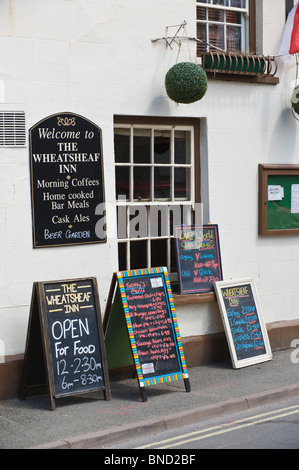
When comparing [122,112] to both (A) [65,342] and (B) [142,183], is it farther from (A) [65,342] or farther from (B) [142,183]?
(A) [65,342]

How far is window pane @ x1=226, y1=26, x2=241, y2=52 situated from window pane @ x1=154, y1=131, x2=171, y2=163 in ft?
5.41

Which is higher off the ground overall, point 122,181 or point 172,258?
point 122,181

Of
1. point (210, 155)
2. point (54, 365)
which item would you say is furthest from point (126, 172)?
point (54, 365)

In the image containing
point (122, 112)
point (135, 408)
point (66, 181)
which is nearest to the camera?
point (135, 408)

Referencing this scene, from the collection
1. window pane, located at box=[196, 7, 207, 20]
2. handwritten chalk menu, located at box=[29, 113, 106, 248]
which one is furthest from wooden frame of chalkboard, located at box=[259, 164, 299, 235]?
handwritten chalk menu, located at box=[29, 113, 106, 248]

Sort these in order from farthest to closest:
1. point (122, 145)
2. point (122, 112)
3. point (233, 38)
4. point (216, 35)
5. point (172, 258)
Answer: point (233, 38), point (216, 35), point (172, 258), point (122, 145), point (122, 112)

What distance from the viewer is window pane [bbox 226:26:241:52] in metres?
10.0

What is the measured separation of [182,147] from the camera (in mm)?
9633

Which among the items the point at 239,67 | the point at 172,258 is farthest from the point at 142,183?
the point at 239,67

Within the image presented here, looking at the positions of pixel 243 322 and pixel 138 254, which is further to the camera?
pixel 243 322

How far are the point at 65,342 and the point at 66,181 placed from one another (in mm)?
1908

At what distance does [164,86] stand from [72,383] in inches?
152

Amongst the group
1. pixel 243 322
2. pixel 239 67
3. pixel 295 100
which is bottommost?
pixel 243 322
